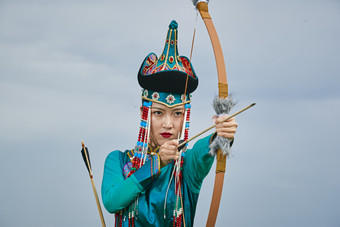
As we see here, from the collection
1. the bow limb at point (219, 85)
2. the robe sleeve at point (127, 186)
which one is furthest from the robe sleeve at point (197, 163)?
the robe sleeve at point (127, 186)

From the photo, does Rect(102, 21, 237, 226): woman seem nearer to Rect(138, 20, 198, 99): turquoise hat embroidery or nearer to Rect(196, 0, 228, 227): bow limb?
Rect(138, 20, 198, 99): turquoise hat embroidery

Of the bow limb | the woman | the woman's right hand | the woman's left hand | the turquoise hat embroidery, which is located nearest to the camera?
the woman's left hand

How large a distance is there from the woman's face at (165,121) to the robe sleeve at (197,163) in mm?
176

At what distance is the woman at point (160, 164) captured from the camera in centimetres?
306

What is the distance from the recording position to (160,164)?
3.04 m

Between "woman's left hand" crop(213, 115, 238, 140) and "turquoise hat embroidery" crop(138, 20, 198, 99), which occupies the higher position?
"turquoise hat embroidery" crop(138, 20, 198, 99)

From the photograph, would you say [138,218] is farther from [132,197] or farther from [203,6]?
[203,6]

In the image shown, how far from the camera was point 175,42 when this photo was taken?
3.29 meters

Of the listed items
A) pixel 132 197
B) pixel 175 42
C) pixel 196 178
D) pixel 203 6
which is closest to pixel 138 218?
pixel 132 197

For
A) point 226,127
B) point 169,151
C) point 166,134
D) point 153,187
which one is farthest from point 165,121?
point 226,127

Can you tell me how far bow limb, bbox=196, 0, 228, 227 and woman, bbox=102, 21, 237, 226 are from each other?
164 mm

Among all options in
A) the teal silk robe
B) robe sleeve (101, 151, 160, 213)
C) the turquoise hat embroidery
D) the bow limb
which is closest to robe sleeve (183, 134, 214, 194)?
the teal silk robe

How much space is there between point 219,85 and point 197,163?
523 mm

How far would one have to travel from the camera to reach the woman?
306 centimetres
